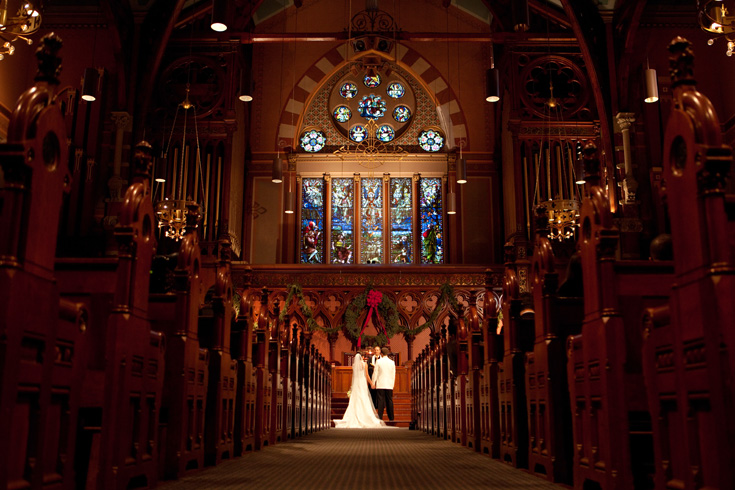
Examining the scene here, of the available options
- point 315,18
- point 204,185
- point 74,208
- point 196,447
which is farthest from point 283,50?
point 196,447

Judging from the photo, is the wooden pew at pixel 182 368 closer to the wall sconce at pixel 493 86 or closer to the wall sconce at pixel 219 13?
the wall sconce at pixel 219 13

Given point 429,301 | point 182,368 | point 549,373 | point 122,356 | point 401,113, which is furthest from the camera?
point 401,113

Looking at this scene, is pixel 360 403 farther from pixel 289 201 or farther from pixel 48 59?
pixel 48 59

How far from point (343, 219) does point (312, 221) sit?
2.79 feet

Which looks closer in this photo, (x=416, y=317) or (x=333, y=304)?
(x=416, y=317)

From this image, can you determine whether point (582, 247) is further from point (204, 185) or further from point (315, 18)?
point (315, 18)

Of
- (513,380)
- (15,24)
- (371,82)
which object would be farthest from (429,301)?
(15,24)

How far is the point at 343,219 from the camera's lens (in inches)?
725

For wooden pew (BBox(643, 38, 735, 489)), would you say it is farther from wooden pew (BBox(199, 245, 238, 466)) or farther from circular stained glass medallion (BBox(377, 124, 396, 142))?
circular stained glass medallion (BBox(377, 124, 396, 142))

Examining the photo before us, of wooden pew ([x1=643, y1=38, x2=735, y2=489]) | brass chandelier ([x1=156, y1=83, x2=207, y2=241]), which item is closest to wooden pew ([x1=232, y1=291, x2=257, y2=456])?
brass chandelier ([x1=156, y1=83, x2=207, y2=241])

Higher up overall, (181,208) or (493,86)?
(493,86)

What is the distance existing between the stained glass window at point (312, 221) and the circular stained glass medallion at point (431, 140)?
304cm

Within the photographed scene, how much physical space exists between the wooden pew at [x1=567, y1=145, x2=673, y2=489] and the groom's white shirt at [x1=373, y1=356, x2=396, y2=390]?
33.2 feet

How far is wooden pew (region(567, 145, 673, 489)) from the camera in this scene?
3.26 metres
